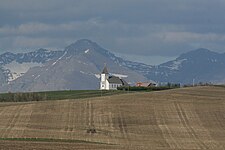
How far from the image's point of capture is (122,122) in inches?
4286

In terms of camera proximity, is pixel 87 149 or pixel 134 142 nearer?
pixel 87 149

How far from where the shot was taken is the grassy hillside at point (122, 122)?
86.6 metres

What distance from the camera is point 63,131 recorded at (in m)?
97.5

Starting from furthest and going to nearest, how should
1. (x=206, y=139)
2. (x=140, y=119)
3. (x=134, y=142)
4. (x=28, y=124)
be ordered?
(x=140, y=119) < (x=28, y=124) < (x=206, y=139) < (x=134, y=142)

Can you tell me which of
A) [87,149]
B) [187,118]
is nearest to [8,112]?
[187,118]

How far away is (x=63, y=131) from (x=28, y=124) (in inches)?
273

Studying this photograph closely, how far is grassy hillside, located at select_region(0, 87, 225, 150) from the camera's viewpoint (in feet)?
284

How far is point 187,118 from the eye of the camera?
4476 inches

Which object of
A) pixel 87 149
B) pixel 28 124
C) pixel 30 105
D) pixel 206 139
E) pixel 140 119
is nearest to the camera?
pixel 87 149

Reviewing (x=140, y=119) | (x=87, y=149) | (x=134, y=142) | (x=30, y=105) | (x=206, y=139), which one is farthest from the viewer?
(x=30, y=105)

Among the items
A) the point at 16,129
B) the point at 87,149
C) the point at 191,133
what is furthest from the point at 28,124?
the point at 87,149

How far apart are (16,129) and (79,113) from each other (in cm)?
2005

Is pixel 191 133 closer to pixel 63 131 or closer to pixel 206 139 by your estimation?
pixel 206 139

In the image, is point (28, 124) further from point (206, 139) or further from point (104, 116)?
point (206, 139)
